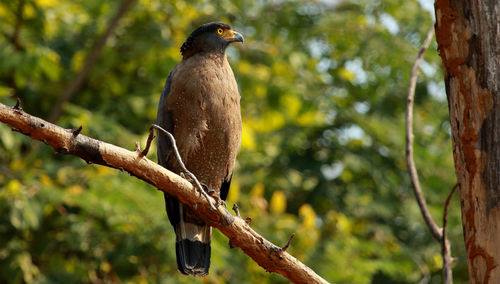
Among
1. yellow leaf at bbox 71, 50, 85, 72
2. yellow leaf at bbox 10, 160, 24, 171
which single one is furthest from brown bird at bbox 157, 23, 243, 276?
yellow leaf at bbox 71, 50, 85, 72

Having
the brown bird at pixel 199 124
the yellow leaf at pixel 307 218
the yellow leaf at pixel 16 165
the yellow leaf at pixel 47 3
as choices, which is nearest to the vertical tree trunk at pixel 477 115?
the brown bird at pixel 199 124

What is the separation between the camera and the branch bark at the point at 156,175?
249 cm

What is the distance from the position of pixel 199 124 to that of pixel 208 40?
706 mm

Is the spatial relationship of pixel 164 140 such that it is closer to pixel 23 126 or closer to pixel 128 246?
pixel 128 246

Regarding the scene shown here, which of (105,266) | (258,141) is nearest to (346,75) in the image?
(258,141)

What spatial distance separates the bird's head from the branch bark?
1641 millimetres

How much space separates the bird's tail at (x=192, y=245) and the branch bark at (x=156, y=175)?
3.55 ft

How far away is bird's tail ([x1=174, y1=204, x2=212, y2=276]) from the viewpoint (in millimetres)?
4043

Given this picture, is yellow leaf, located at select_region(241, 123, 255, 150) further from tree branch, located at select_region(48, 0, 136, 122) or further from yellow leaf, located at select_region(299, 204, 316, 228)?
tree branch, located at select_region(48, 0, 136, 122)

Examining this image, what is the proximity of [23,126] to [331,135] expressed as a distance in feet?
14.5

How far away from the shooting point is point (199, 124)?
3973mm

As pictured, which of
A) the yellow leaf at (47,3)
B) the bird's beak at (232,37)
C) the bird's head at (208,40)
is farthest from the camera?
the yellow leaf at (47,3)

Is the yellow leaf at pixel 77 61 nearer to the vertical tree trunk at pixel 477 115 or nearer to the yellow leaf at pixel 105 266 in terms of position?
the yellow leaf at pixel 105 266

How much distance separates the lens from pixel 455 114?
273cm
